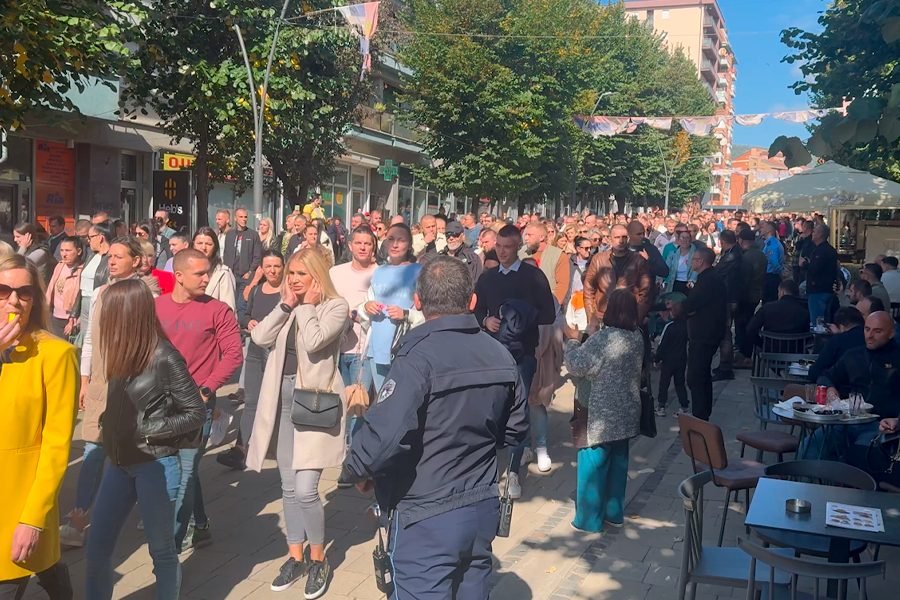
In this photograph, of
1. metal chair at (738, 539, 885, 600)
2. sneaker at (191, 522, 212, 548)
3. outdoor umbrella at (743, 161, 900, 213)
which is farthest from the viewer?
outdoor umbrella at (743, 161, 900, 213)

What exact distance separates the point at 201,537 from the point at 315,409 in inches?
55.3

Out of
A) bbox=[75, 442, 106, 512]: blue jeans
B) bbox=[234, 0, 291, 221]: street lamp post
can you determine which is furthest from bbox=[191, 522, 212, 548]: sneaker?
bbox=[234, 0, 291, 221]: street lamp post

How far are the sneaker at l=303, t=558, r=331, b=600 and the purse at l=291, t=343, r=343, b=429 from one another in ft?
2.47

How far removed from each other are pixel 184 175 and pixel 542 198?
63.1 feet

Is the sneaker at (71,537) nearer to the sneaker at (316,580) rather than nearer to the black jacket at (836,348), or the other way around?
the sneaker at (316,580)

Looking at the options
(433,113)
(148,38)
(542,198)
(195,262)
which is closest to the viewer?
(195,262)

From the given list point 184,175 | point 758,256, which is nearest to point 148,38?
point 184,175

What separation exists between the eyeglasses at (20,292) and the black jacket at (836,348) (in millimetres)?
5776

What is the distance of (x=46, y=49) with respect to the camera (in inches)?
385

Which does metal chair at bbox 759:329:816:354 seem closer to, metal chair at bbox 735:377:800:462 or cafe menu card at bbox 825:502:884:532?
metal chair at bbox 735:377:800:462

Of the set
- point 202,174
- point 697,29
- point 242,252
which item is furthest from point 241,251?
point 697,29

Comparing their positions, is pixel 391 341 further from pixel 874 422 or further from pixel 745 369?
pixel 745 369

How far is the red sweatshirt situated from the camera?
517cm

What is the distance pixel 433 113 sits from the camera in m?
28.6
